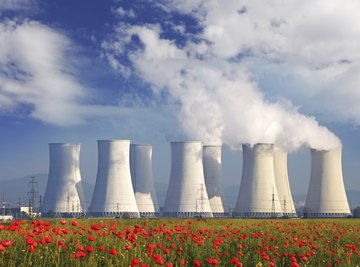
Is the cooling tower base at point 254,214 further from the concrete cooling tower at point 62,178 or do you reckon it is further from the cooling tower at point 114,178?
the concrete cooling tower at point 62,178

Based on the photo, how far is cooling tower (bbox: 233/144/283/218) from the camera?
150ft

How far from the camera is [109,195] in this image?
46.9 m

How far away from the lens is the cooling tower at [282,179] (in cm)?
5347

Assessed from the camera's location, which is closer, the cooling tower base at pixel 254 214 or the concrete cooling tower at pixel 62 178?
the cooling tower base at pixel 254 214

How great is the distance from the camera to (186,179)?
47594mm

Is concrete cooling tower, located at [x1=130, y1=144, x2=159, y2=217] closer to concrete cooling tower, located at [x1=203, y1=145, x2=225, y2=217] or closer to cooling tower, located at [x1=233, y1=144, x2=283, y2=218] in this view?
concrete cooling tower, located at [x1=203, y1=145, x2=225, y2=217]

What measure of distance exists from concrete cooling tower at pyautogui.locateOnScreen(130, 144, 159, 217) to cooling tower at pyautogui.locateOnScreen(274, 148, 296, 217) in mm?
12843

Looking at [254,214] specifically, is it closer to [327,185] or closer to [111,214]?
[327,185]

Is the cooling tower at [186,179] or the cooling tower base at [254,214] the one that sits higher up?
the cooling tower at [186,179]

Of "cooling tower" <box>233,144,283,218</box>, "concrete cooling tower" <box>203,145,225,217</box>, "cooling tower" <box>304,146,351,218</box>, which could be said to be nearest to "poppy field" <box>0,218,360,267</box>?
"cooling tower" <box>304,146,351,218</box>

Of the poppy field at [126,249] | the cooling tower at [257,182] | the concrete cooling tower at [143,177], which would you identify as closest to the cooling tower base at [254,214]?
the cooling tower at [257,182]

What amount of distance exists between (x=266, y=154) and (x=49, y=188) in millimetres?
20608

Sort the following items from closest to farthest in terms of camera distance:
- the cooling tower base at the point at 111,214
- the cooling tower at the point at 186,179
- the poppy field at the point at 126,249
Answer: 1. the poppy field at the point at 126,249
2. the cooling tower base at the point at 111,214
3. the cooling tower at the point at 186,179

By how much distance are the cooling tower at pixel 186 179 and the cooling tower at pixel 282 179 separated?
8.53 m
